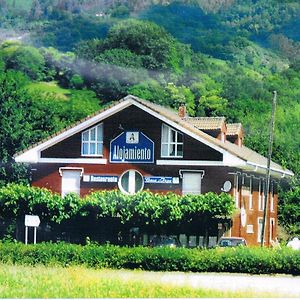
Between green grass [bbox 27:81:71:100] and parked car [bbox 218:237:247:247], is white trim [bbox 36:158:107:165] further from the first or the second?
green grass [bbox 27:81:71:100]

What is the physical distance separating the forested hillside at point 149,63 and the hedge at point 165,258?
27.8 ft

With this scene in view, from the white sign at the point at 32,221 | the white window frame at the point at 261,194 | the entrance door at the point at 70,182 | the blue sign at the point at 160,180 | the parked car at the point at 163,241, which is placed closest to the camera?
the white sign at the point at 32,221

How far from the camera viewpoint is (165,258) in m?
17.3

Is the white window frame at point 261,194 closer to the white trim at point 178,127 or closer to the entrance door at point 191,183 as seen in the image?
the entrance door at point 191,183

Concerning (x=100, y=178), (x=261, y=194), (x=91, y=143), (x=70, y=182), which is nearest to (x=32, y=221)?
(x=70, y=182)

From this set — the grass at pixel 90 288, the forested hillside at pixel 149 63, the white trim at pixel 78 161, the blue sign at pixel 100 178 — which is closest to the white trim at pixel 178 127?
the white trim at pixel 78 161

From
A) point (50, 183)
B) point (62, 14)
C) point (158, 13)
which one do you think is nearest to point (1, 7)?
point (62, 14)

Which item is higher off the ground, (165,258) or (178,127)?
(178,127)

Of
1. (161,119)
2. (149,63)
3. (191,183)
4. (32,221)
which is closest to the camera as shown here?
(32,221)

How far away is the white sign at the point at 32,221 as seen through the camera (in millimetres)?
20484

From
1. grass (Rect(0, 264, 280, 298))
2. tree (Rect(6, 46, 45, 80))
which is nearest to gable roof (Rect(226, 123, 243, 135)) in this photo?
tree (Rect(6, 46, 45, 80))

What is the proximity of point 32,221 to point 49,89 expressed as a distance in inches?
344

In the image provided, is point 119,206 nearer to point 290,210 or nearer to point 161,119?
point 161,119

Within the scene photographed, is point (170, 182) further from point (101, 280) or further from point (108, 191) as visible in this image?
point (101, 280)
